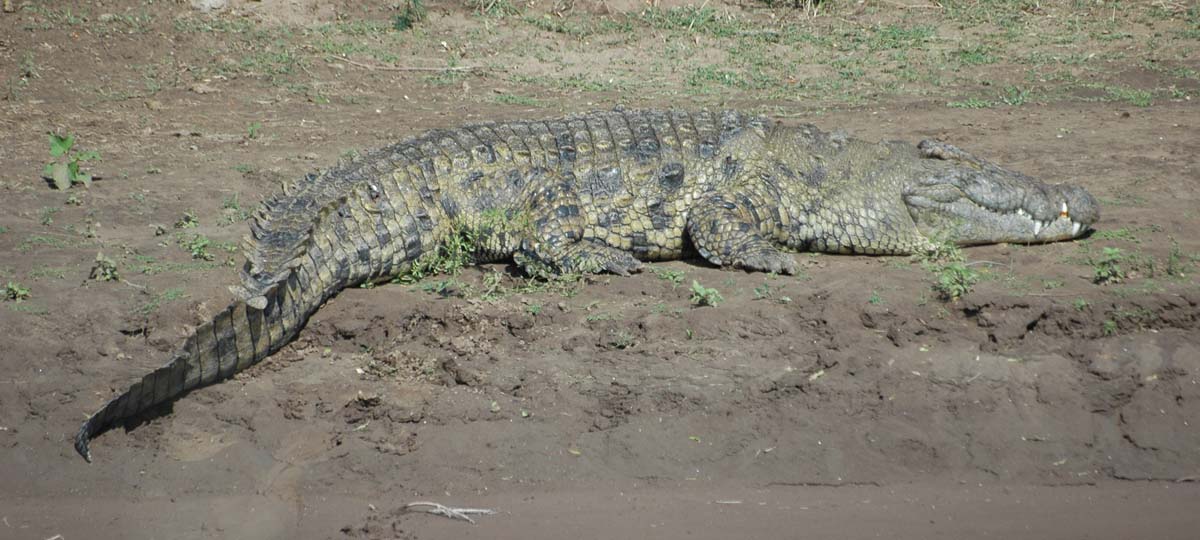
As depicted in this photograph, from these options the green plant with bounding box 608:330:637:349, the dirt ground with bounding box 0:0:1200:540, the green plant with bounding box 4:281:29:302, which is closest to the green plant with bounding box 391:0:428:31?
the dirt ground with bounding box 0:0:1200:540

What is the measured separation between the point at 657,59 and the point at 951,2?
3.63 meters

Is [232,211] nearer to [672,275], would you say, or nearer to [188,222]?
[188,222]

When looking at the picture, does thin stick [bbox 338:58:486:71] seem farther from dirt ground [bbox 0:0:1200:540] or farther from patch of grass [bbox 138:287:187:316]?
patch of grass [bbox 138:287:187:316]

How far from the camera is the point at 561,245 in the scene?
632 cm

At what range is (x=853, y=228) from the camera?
21.8 feet

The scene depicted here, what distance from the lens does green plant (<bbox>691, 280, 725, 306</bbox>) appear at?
566cm

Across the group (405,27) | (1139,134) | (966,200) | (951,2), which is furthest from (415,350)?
(951,2)

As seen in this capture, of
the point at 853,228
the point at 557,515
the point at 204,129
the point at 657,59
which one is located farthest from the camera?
the point at 657,59

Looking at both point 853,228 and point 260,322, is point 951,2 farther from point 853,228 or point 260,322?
point 260,322

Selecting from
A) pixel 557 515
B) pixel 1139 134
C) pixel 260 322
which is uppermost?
pixel 1139 134

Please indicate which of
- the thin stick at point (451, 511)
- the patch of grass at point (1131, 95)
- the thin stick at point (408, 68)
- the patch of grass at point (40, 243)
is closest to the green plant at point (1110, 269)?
the thin stick at point (451, 511)

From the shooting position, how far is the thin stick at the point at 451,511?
4398 mm

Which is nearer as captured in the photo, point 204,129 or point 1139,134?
point 1139,134

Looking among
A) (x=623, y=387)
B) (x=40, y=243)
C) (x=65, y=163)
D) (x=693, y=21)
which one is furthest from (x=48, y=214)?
(x=693, y=21)
